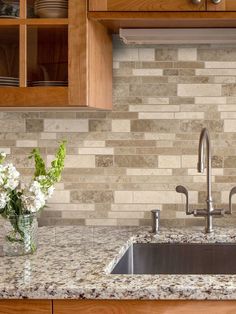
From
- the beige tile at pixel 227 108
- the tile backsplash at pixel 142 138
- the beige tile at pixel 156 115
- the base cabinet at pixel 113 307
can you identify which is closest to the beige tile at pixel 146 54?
the tile backsplash at pixel 142 138

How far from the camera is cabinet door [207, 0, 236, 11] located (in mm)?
1823

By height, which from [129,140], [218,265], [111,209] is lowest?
[218,265]

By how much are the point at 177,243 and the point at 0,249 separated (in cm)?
67

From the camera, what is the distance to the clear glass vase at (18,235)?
176 centimetres

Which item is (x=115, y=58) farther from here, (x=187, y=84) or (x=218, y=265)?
(x=218, y=265)

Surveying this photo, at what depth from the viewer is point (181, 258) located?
2.10 metres

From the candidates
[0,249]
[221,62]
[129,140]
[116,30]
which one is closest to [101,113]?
[129,140]

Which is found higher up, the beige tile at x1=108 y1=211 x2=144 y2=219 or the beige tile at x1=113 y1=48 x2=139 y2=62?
the beige tile at x1=113 y1=48 x2=139 y2=62

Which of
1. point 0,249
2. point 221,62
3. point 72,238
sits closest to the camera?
point 0,249

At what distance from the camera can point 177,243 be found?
6.82 ft

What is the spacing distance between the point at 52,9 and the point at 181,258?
102 cm

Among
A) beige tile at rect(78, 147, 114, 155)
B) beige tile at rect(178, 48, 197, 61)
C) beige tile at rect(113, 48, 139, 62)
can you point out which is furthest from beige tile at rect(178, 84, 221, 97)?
beige tile at rect(78, 147, 114, 155)

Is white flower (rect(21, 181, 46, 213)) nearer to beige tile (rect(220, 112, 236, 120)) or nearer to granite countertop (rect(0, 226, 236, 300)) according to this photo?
granite countertop (rect(0, 226, 236, 300))

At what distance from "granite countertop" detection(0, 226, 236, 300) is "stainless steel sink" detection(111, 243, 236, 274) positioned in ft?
0.44
